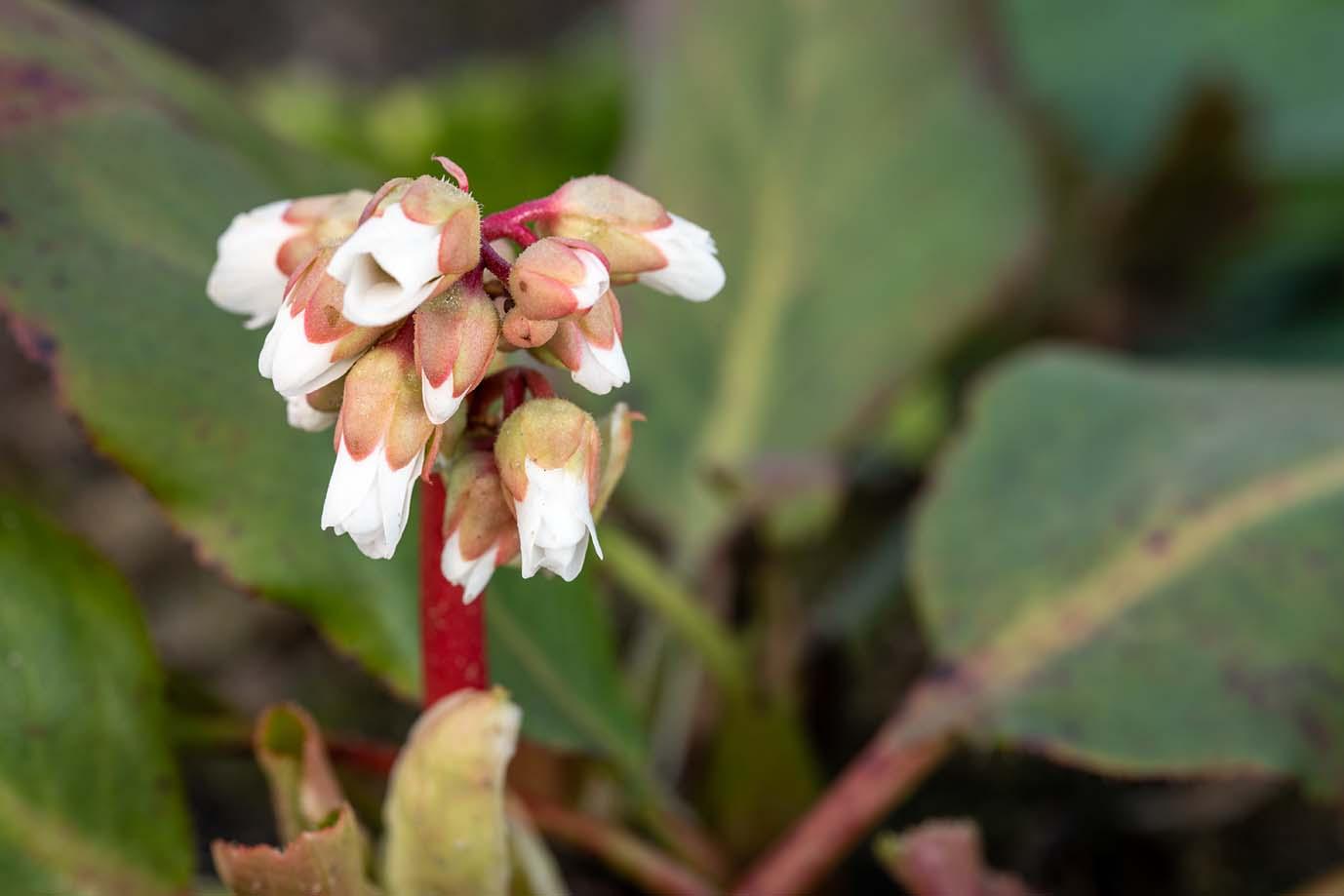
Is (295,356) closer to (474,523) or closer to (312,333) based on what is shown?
(312,333)

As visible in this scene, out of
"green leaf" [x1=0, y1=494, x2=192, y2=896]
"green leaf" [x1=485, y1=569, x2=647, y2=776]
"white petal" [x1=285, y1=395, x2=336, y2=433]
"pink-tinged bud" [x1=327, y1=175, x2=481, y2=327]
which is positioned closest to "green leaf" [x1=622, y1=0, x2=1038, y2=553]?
"green leaf" [x1=485, y1=569, x2=647, y2=776]

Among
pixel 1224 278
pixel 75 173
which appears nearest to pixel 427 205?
pixel 75 173

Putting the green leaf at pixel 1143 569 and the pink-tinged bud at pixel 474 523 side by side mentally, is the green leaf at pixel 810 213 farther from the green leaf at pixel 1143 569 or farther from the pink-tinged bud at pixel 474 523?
the pink-tinged bud at pixel 474 523

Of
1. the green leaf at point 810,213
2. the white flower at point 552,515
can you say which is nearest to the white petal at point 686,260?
the white flower at point 552,515

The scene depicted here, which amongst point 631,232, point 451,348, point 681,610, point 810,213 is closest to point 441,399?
point 451,348

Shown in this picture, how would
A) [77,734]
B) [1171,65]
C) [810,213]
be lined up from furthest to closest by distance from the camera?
[1171,65] → [810,213] → [77,734]

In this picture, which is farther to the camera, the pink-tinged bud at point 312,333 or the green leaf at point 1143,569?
the green leaf at point 1143,569
